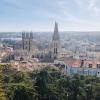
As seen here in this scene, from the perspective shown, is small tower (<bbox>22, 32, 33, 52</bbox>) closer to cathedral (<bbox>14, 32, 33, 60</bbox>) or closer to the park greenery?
cathedral (<bbox>14, 32, 33, 60</bbox>)

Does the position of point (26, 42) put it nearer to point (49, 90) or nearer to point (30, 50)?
point (30, 50)

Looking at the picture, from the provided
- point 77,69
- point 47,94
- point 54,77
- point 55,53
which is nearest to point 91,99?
point 47,94

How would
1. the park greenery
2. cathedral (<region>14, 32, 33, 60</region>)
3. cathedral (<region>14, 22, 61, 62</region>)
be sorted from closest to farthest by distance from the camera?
the park greenery < cathedral (<region>14, 22, 61, 62</region>) < cathedral (<region>14, 32, 33, 60</region>)

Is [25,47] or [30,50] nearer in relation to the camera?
[25,47]

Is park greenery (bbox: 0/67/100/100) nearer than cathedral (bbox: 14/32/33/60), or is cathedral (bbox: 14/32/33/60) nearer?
park greenery (bbox: 0/67/100/100)

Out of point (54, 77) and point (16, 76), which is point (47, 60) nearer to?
point (54, 77)

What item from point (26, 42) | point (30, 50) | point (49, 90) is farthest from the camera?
point (30, 50)

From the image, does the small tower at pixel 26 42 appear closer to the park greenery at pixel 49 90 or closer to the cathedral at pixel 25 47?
the cathedral at pixel 25 47

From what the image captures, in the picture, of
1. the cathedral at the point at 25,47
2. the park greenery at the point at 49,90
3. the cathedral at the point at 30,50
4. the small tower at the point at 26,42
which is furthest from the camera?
the small tower at the point at 26,42

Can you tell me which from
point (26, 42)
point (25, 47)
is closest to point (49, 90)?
point (26, 42)

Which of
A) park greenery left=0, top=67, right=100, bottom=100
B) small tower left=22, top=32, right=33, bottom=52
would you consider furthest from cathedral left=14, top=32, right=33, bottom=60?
park greenery left=0, top=67, right=100, bottom=100

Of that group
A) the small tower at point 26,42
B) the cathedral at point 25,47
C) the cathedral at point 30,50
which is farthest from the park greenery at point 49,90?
the small tower at point 26,42
